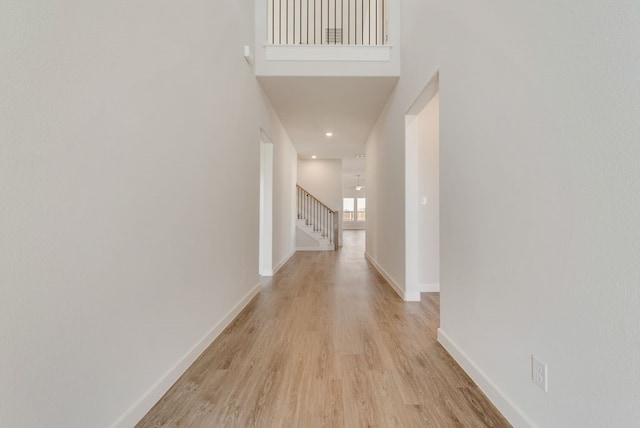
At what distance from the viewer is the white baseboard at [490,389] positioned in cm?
136

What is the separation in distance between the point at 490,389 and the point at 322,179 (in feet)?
27.2

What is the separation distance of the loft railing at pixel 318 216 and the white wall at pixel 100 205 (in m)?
6.58

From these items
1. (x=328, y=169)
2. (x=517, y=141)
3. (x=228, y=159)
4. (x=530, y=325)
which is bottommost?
(x=530, y=325)

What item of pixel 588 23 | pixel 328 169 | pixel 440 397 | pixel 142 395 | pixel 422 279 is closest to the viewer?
pixel 588 23

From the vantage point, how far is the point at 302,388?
1.74 m

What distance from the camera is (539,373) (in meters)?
1.25

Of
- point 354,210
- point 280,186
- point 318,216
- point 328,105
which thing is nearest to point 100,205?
point 328,105

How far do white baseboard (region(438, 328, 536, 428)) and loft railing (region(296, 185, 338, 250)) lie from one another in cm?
667

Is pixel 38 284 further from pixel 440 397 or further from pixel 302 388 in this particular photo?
pixel 440 397

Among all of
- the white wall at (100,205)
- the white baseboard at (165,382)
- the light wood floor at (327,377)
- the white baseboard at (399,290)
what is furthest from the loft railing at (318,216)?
the white wall at (100,205)

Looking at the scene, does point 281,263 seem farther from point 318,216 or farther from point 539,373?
point 539,373

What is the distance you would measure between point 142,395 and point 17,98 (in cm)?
134

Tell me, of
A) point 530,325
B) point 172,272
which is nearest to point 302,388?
point 172,272

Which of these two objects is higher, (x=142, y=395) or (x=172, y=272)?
(x=172, y=272)
